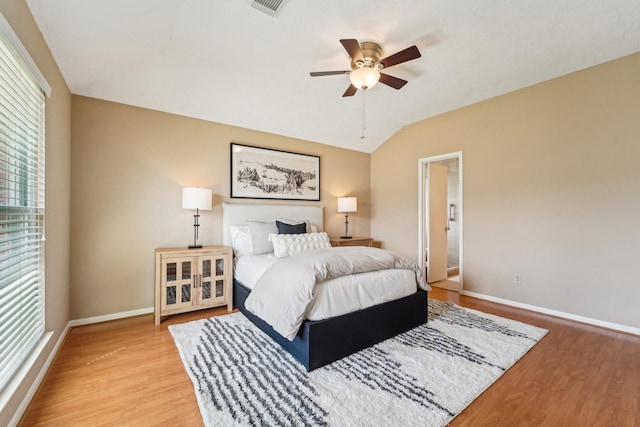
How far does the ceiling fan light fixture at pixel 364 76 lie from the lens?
2.50 m

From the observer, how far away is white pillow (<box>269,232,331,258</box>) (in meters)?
3.19

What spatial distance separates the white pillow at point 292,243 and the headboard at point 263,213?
2.22ft

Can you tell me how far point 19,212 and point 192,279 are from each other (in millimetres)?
1639

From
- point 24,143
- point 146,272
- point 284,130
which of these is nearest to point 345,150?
point 284,130

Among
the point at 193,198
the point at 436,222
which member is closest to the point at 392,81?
the point at 193,198

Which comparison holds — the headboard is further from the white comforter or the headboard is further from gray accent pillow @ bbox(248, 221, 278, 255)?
the white comforter

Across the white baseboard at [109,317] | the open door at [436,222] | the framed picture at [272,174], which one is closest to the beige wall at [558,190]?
the open door at [436,222]

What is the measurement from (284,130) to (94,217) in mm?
2634

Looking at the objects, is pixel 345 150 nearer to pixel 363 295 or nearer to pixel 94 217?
pixel 363 295

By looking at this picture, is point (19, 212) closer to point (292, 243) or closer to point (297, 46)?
point (292, 243)

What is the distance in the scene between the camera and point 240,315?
3.12m

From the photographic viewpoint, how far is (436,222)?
478 centimetres

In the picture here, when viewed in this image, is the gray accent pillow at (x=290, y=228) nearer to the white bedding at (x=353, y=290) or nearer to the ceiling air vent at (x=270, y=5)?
the white bedding at (x=353, y=290)

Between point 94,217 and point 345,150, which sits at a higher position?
point 345,150
